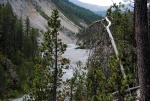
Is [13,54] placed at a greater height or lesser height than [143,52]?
greater

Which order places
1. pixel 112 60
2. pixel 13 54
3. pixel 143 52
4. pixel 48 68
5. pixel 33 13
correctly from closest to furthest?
pixel 143 52 < pixel 112 60 < pixel 48 68 < pixel 13 54 < pixel 33 13

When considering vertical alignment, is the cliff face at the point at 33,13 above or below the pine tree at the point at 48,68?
above

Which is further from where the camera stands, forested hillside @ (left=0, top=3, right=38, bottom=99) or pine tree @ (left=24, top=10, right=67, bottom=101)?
forested hillside @ (left=0, top=3, right=38, bottom=99)

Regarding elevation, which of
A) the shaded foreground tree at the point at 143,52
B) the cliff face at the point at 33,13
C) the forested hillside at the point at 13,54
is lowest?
the shaded foreground tree at the point at 143,52

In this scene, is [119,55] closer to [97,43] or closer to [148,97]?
[97,43]

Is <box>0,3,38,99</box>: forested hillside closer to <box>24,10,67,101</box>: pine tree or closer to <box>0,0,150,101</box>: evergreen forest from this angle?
<box>24,10,67,101</box>: pine tree

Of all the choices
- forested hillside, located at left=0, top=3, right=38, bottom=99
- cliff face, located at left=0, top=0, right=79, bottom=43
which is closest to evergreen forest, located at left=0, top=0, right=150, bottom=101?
forested hillside, located at left=0, top=3, right=38, bottom=99

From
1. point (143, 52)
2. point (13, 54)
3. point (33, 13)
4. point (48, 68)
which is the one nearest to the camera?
point (143, 52)

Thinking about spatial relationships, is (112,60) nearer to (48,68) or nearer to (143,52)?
(143,52)

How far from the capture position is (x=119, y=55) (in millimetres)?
7613

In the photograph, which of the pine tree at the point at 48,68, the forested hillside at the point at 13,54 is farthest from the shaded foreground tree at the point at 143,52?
the forested hillside at the point at 13,54

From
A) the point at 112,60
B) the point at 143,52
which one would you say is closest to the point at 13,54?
the point at 112,60

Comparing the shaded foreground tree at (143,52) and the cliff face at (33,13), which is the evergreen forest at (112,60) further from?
the cliff face at (33,13)

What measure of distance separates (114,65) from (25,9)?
530 feet
